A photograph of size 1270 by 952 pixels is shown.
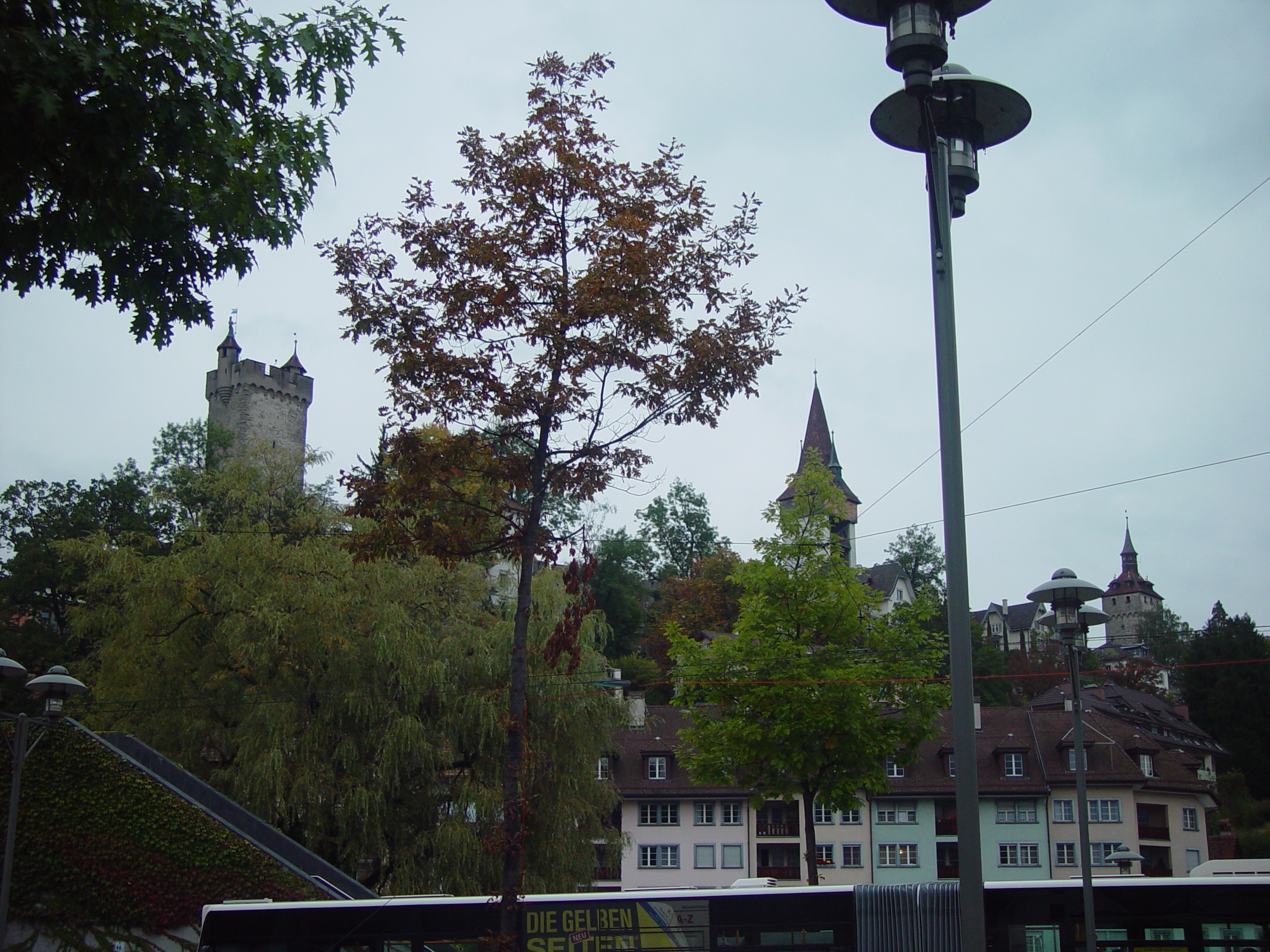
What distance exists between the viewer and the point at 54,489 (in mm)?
58062

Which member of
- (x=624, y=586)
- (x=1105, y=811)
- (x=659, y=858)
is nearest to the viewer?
(x=1105, y=811)

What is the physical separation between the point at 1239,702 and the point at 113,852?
64.1m

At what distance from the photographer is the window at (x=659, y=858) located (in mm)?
51375

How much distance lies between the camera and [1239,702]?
66688mm

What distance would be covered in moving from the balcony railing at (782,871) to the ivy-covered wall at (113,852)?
115ft

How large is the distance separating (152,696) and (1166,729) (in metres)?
58.8

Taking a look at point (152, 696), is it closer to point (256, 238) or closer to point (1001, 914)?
point (1001, 914)

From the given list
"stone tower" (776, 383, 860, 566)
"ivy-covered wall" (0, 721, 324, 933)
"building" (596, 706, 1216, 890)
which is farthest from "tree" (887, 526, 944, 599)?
"ivy-covered wall" (0, 721, 324, 933)

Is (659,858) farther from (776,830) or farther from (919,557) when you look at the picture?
(919,557)

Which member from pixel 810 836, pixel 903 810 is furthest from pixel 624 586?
pixel 810 836

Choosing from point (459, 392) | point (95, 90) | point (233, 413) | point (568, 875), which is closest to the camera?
point (95, 90)

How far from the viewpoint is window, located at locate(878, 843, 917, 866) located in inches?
1997

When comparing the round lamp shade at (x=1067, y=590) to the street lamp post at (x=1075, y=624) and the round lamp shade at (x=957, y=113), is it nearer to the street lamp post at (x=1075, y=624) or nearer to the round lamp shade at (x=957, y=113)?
the street lamp post at (x=1075, y=624)

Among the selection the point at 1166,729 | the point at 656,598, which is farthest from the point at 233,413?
the point at 1166,729
